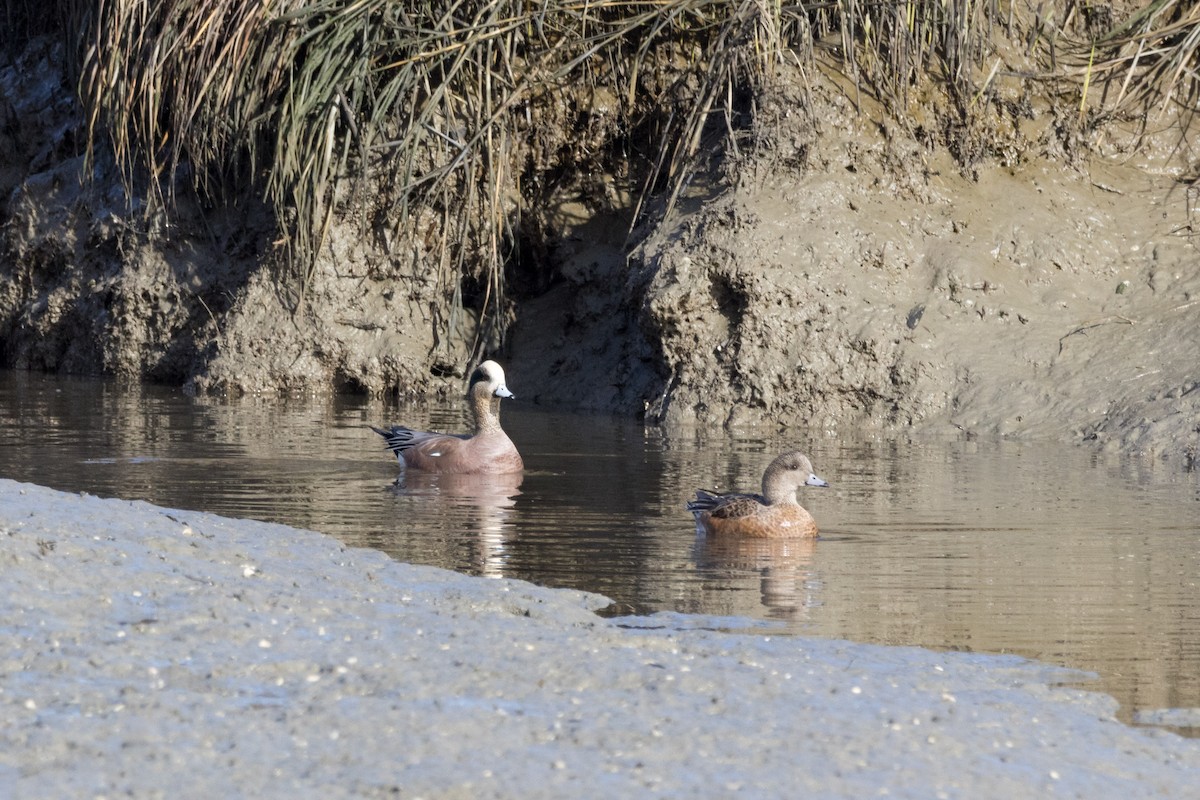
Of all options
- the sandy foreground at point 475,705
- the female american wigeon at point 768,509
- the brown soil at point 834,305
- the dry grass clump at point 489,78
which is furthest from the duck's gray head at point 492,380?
the sandy foreground at point 475,705

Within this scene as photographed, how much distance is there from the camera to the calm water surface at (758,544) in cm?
629

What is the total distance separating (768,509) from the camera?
8266mm

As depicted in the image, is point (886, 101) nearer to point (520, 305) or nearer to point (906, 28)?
point (906, 28)

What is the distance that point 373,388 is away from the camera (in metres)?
15.6

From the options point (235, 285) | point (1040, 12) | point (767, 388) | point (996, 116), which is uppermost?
point (1040, 12)

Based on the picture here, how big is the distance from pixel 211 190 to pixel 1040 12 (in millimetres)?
7934

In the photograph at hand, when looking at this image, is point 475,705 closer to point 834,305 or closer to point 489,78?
point 834,305

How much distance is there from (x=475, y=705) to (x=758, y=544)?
12.0 feet

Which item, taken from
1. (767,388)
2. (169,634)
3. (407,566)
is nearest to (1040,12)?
(767,388)

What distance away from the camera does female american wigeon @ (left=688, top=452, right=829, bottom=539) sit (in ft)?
26.8

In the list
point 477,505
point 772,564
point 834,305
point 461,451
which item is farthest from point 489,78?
point 772,564

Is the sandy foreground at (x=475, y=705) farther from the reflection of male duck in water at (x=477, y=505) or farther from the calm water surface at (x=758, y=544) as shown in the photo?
the reflection of male duck in water at (x=477, y=505)

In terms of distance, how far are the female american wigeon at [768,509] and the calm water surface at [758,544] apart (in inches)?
5.2

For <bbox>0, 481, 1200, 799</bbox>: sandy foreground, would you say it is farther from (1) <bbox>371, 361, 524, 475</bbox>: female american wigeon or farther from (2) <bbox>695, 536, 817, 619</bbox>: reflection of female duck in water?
(1) <bbox>371, 361, 524, 475</bbox>: female american wigeon
